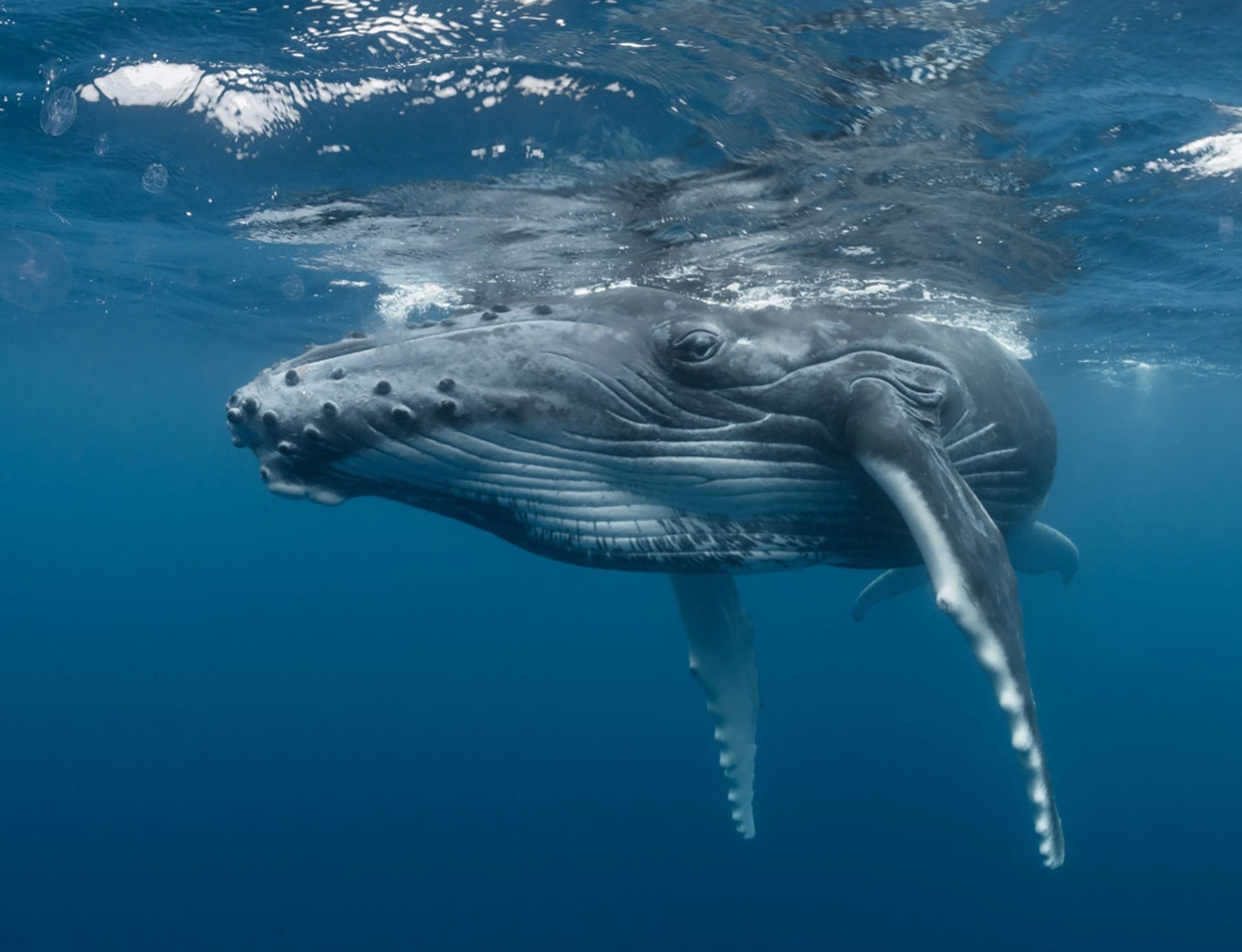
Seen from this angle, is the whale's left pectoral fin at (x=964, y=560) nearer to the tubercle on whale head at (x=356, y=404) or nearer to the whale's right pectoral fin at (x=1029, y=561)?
the tubercle on whale head at (x=356, y=404)

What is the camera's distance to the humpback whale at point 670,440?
155 inches

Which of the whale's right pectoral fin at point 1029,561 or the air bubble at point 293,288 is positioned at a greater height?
the air bubble at point 293,288

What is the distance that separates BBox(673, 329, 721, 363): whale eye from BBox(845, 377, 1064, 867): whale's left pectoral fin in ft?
2.89

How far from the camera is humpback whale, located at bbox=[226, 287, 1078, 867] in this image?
3928 millimetres

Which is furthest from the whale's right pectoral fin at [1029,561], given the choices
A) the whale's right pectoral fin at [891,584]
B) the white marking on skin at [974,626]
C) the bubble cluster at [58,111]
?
the bubble cluster at [58,111]

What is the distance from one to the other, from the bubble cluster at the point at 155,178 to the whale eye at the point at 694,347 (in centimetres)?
1027

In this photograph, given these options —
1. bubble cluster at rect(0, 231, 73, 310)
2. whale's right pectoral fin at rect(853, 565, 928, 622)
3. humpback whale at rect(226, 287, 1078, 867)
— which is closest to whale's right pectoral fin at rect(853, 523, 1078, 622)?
whale's right pectoral fin at rect(853, 565, 928, 622)

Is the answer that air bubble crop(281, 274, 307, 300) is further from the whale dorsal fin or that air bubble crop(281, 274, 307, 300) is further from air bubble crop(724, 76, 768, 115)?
the whale dorsal fin

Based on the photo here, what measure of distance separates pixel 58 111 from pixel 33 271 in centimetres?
1640

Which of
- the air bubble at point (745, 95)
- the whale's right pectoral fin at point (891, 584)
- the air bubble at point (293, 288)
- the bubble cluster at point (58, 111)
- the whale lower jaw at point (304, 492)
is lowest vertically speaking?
the whale's right pectoral fin at point (891, 584)

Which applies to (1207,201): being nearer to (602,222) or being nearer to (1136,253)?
(1136,253)

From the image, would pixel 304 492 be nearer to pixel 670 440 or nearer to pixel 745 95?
pixel 670 440

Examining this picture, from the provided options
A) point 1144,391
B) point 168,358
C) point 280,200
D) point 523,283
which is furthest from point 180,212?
point 1144,391

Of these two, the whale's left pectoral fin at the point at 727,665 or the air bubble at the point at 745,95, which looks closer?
the whale's left pectoral fin at the point at 727,665
